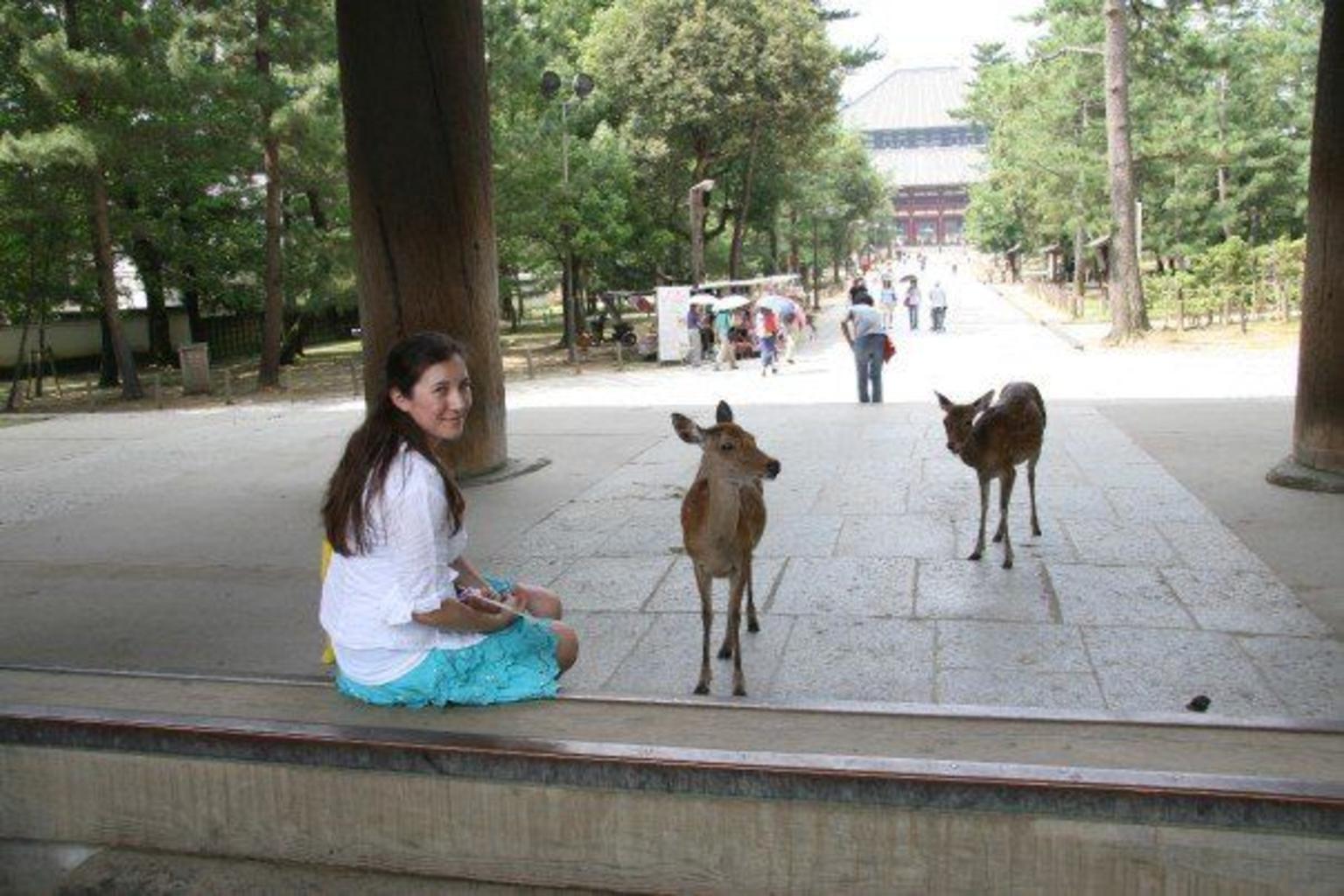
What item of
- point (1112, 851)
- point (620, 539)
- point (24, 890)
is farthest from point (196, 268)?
point (1112, 851)

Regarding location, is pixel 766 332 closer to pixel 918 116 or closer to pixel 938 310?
pixel 938 310

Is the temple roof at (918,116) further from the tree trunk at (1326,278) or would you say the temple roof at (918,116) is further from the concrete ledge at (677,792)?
the concrete ledge at (677,792)

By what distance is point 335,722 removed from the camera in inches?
142

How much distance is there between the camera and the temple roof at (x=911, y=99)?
118750 millimetres

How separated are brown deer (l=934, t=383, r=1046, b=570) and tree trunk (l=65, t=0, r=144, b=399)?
57.5ft

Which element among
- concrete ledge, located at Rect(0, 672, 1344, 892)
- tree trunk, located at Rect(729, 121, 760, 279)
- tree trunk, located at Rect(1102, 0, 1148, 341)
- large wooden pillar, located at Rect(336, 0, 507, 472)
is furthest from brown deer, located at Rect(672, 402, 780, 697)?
tree trunk, located at Rect(729, 121, 760, 279)

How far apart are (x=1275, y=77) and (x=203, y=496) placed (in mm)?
33779

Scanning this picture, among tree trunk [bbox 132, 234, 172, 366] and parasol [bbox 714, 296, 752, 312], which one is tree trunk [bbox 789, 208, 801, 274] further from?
tree trunk [bbox 132, 234, 172, 366]

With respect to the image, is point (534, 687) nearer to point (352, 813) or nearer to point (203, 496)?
point (352, 813)

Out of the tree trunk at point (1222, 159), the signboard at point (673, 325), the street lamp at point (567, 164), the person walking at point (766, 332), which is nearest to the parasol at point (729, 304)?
the signboard at point (673, 325)

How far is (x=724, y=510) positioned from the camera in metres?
4.71

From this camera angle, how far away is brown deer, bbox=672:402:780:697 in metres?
4.58

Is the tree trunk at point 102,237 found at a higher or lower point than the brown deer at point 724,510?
higher

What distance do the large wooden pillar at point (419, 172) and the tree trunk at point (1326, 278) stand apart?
6526mm
